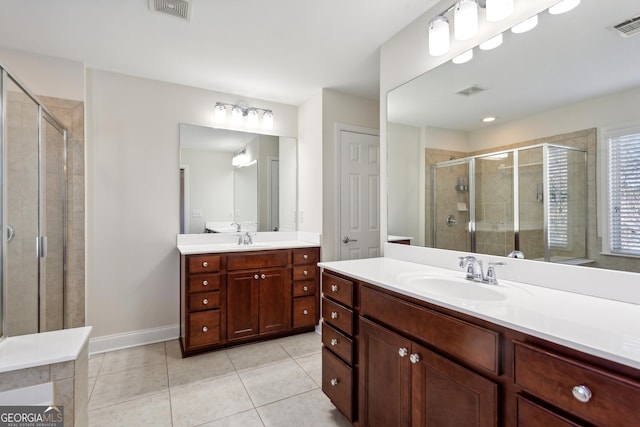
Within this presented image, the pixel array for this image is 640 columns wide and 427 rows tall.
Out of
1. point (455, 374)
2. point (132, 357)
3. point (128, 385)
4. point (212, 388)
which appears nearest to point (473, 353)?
point (455, 374)

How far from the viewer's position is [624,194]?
43.9 inches

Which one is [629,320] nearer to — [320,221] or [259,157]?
[320,221]

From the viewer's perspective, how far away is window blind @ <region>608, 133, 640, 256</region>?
42.7 inches

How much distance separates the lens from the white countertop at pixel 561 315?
28.3 inches

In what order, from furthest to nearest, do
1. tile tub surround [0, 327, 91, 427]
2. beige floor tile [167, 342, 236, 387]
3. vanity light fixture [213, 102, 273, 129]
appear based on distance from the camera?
1. vanity light fixture [213, 102, 273, 129]
2. beige floor tile [167, 342, 236, 387]
3. tile tub surround [0, 327, 91, 427]

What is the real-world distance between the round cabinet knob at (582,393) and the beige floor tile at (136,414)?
6.30 feet

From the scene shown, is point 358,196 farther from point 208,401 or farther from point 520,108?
point 208,401

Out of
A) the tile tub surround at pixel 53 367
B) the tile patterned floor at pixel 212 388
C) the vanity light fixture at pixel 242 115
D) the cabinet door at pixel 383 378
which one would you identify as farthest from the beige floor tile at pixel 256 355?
the vanity light fixture at pixel 242 115

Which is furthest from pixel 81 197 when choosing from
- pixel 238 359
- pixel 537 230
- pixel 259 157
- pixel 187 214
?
pixel 537 230

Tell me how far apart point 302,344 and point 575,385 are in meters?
2.32

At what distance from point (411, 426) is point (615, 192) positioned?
3.94ft

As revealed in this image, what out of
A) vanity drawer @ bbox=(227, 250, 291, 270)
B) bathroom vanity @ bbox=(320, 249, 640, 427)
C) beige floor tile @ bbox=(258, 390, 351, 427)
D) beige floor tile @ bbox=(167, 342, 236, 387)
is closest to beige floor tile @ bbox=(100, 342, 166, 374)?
beige floor tile @ bbox=(167, 342, 236, 387)

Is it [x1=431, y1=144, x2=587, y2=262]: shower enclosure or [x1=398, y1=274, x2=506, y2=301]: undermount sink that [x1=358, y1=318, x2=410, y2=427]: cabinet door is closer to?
[x1=398, y1=274, x2=506, y2=301]: undermount sink

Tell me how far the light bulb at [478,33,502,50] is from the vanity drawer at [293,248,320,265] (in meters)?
2.11
